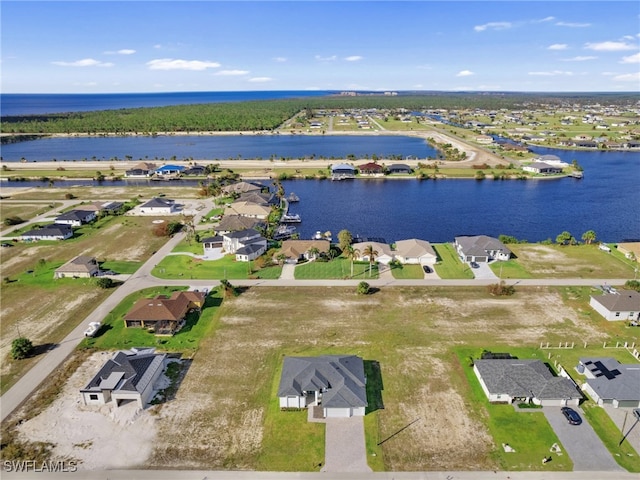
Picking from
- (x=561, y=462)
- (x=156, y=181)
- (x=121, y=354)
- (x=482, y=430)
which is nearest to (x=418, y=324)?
(x=482, y=430)

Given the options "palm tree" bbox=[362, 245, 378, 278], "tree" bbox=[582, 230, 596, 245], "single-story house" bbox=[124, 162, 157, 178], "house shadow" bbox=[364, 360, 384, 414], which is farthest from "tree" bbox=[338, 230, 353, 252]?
"single-story house" bbox=[124, 162, 157, 178]

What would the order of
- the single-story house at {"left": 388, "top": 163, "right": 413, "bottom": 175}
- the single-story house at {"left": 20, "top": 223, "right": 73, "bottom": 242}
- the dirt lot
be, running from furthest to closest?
1. the single-story house at {"left": 388, "top": 163, "right": 413, "bottom": 175}
2. the single-story house at {"left": 20, "top": 223, "right": 73, "bottom": 242}
3. the dirt lot

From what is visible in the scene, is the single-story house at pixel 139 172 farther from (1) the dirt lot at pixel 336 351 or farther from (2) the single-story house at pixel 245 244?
(1) the dirt lot at pixel 336 351

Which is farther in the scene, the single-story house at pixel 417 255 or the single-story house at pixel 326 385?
the single-story house at pixel 417 255

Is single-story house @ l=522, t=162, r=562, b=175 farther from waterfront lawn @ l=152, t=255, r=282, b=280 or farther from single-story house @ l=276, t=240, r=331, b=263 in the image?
waterfront lawn @ l=152, t=255, r=282, b=280

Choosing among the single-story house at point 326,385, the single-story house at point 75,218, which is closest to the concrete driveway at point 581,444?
the single-story house at point 326,385
